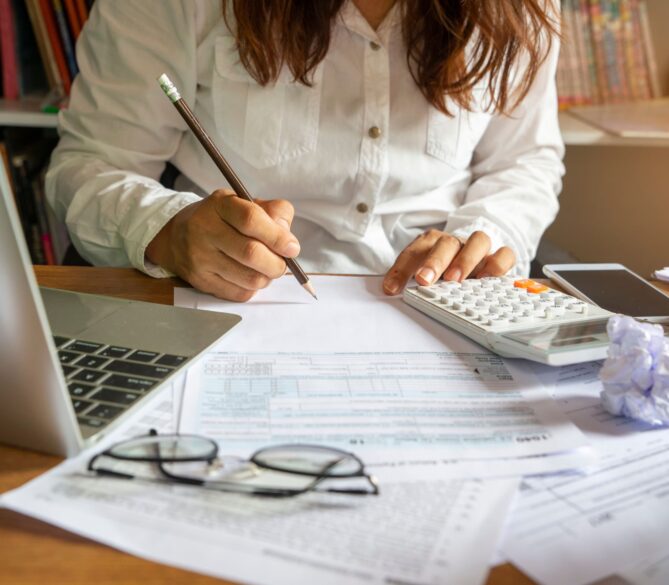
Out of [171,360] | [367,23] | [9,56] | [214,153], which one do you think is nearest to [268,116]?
[367,23]

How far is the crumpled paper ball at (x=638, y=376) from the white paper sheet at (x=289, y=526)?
0.15 metres

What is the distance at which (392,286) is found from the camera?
31.9 inches

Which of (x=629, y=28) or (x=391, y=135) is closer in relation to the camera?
(x=391, y=135)

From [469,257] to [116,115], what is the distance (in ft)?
1.56

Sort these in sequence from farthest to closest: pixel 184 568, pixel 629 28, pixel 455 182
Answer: pixel 629 28 < pixel 455 182 < pixel 184 568

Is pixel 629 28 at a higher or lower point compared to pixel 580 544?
higher

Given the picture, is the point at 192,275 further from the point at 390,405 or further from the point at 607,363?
the point at 607,363

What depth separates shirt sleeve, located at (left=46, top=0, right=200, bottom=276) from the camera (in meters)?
0.93

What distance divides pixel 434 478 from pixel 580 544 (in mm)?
91

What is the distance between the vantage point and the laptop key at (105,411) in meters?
0.51

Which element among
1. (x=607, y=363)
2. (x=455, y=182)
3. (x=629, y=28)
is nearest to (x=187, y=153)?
(x=455, y=182)

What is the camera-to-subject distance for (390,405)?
1.85 feet

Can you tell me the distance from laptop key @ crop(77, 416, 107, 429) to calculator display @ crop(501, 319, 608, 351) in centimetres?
33

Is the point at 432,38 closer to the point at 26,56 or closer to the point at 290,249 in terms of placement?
the point at 290,249
